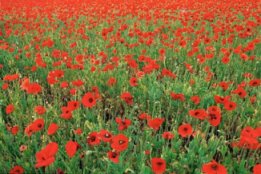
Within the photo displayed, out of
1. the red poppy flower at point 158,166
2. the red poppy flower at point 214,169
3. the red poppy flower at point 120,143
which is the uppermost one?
the red poppy flower at point 120,143

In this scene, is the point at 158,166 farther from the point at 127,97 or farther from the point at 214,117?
the point at 127,97

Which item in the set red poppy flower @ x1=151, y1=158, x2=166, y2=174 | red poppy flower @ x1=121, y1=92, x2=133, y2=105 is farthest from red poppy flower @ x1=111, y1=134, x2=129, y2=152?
red poppy flower @ x1=121, y1=92, x2=133, y2=105

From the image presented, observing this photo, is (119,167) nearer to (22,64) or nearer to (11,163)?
(11,163)

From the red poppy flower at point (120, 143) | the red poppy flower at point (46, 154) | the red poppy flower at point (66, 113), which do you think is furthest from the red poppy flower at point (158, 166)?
the red poppy flower at point (66, 113)

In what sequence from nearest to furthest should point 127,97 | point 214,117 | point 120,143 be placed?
point 120,143 < point 214,117 < point 127,97

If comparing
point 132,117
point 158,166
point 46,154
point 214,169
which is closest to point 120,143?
point 158,166

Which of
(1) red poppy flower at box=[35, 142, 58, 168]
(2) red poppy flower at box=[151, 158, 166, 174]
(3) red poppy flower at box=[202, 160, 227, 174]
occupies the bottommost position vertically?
(2) red poppy flower at box=[151, 158, 166, 174]

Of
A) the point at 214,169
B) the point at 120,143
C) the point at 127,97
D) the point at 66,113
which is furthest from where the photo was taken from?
the point at 127,97

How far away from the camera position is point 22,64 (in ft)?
14.8

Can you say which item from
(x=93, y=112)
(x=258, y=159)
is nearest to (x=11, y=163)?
(x=93, y=112)

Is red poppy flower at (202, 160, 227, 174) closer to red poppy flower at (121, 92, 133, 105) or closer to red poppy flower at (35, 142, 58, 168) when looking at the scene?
red poppy flower at (35, 142, 58, 168)

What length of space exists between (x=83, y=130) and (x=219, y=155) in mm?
1100

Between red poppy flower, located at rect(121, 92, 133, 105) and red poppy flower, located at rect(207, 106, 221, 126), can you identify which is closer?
red poppy flower, located at rect(207, 106, 221, 126)

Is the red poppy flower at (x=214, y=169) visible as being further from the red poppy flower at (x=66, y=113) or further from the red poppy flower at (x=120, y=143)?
the red poppy flower at (x=66, y=113)
